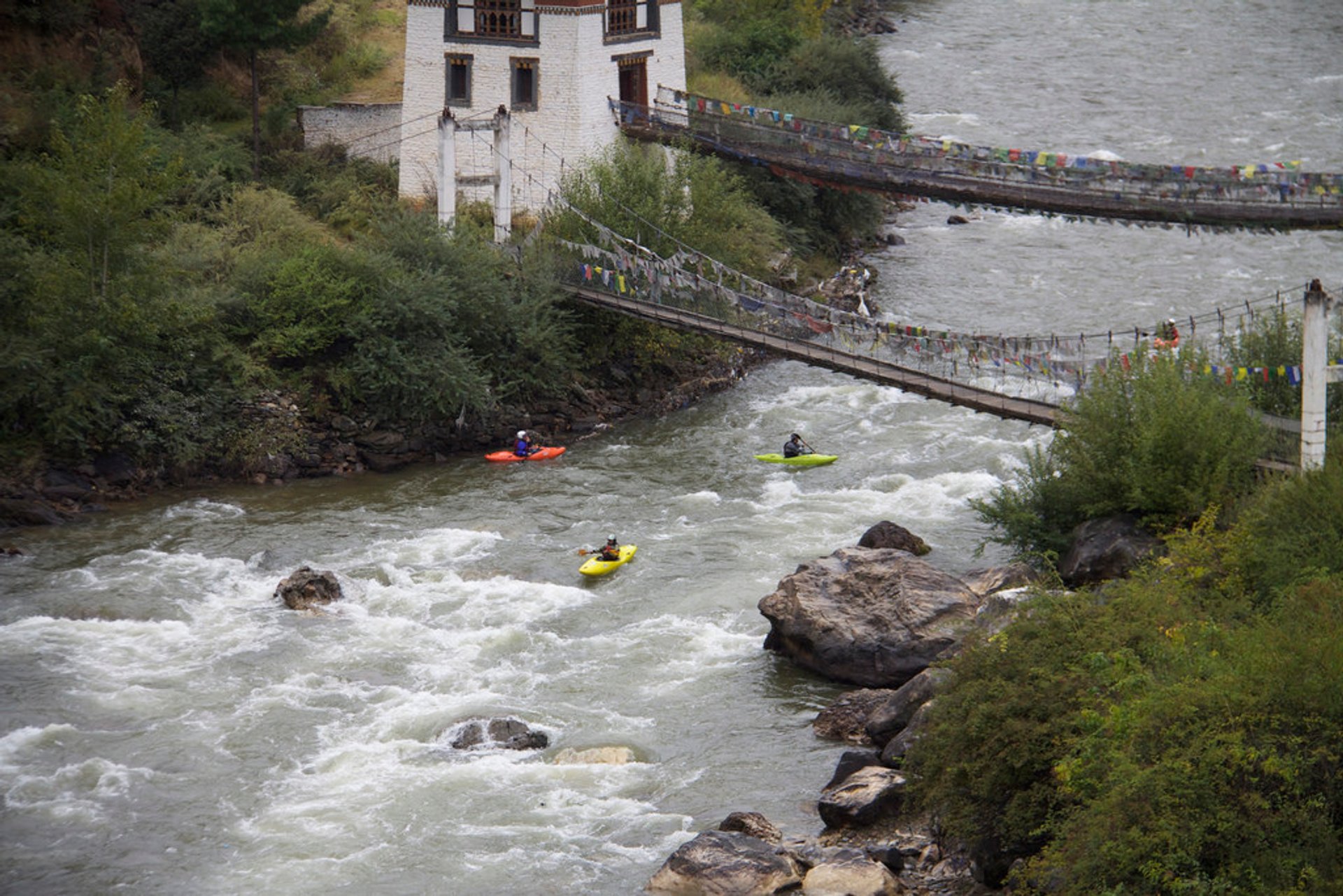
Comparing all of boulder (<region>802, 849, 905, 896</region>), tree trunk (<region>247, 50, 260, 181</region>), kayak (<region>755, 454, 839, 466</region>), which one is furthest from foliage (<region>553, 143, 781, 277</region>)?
boulder (<region>802, 849, 905, 896</region>)

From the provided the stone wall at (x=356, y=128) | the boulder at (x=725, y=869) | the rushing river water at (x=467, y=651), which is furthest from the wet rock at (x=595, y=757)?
the stone wall at (x=356, y=128)

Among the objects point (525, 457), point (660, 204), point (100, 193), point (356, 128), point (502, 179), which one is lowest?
point (525, 457)

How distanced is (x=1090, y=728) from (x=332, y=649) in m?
12.6

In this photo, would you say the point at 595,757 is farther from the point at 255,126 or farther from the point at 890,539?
the point at 255,126

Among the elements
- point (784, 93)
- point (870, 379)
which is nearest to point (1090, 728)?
point (870, 379)

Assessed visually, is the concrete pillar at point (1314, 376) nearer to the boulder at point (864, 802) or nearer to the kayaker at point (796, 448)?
the boulder at point (864, 802)

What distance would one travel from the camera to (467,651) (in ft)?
88.3

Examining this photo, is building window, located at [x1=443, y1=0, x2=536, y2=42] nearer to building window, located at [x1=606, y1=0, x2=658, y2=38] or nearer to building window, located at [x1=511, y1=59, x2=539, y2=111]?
building window, located at [x1=511, y1=59, x2=539, y2=111]

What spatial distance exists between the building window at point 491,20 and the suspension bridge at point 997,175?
3.11 metres

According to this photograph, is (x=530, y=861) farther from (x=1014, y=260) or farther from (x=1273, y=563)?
(x=1014, y=260)

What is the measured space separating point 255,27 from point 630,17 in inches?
373

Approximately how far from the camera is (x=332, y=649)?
26828 millimetres

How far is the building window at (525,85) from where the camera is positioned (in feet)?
144

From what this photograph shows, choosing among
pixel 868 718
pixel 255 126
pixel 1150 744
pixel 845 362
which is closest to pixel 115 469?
pixel 255 126
